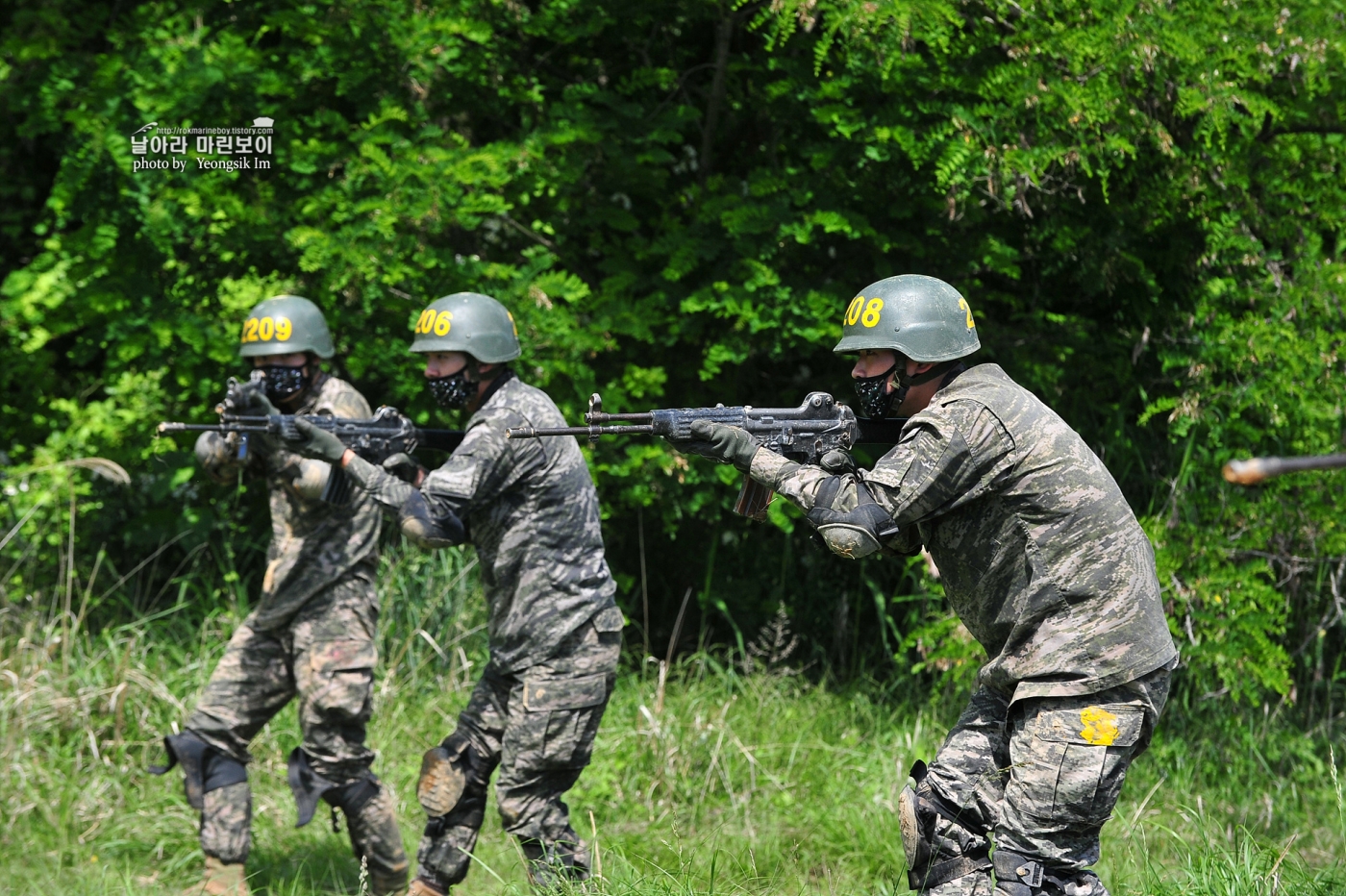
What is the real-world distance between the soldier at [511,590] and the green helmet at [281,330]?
70 cm

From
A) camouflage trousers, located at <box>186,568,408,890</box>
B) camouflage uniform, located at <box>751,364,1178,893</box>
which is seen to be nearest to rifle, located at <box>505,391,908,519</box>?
camouflage uniform, located at <box>751,364,1178,893</box>

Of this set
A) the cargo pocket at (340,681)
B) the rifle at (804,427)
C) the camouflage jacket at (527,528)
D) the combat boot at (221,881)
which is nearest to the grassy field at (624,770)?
the combat boot at (221,881)

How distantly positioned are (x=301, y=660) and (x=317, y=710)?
22 cm

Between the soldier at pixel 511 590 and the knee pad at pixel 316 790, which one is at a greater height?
the soldier at pixel 511 590

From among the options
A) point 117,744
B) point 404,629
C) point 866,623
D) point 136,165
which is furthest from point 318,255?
point 866,623

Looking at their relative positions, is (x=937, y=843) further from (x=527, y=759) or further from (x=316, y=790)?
(x=316, y=790)

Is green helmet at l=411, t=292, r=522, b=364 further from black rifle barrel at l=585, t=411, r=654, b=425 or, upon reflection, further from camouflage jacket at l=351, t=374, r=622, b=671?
black rifle barrel at l=585, t=411, r=654, b=425

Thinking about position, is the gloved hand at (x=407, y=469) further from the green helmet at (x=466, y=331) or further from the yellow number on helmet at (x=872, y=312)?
the yellow number on helmet at (x=872, y=312)

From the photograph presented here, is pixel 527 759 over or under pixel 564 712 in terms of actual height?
under

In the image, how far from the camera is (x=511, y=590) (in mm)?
4805

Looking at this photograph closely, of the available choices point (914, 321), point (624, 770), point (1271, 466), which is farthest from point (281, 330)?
point (1271, 466)

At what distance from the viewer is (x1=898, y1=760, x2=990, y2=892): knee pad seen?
384 cm

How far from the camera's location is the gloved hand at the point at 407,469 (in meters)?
5.04

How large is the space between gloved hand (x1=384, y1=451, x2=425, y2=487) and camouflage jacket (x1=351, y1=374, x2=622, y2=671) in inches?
12.9
